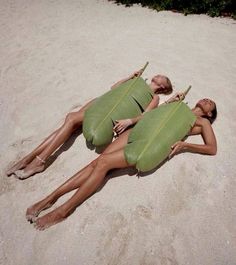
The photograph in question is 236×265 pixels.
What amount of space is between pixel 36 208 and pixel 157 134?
1477mm

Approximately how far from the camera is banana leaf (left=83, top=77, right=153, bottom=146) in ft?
12.2

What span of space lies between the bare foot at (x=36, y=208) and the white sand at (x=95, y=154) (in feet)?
0.33

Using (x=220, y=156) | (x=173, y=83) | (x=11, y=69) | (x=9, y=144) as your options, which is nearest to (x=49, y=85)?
(x=11, y=69)

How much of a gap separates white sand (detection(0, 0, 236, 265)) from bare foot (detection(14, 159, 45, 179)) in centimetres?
8

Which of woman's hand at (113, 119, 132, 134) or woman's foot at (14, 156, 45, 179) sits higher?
woman's hand at (113, 119, 132, 134)

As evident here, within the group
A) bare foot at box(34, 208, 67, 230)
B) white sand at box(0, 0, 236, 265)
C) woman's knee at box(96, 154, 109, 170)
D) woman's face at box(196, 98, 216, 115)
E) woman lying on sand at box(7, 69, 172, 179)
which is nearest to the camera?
white sand at box(0, 0, 236, 265)

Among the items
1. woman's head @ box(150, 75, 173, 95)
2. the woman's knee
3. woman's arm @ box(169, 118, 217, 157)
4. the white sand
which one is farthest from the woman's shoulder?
the woman's knee

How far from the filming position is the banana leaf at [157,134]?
3.42 meters

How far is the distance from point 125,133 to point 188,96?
1509mm

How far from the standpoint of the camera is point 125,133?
3830 mm

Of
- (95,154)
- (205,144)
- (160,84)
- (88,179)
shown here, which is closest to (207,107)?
(205,144)

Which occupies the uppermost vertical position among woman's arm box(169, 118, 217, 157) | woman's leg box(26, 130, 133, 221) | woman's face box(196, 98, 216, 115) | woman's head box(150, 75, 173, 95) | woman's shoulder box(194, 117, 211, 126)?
woman's head box(150, 75, 173, 95)

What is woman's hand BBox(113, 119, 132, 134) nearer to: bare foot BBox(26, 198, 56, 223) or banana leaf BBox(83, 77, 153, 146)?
banana leaf BBox(83, 77, 153, 146)

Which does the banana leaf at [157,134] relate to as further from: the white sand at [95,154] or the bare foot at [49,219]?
the bare foot at [49,219]
